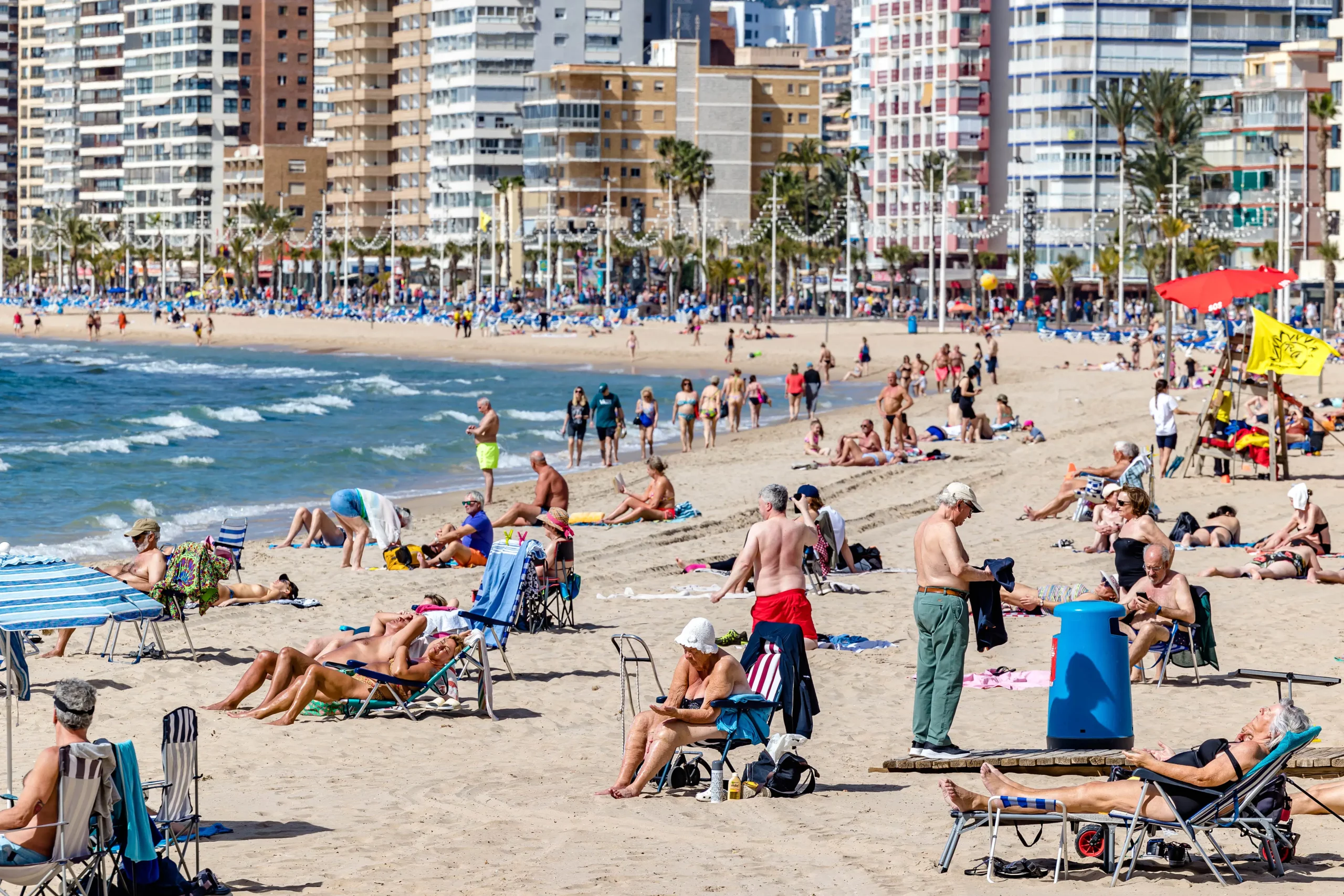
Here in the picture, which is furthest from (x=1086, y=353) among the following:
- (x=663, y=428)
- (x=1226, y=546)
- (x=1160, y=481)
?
(x=1226, y=546)

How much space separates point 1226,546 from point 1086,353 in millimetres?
41721

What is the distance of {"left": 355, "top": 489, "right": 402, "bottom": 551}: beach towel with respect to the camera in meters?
17.0

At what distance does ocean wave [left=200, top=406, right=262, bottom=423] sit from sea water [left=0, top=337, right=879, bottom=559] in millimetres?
95

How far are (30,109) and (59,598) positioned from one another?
170684 millimetres

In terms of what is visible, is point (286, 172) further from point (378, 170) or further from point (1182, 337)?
point (1182, 337)

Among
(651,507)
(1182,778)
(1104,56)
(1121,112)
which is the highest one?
(1104,56)

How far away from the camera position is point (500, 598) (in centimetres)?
1213

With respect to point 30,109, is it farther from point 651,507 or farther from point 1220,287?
point 1220,287

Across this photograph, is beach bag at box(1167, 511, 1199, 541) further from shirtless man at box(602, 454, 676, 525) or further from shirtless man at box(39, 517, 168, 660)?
shirtless man at box(39, 517, 168, 660)

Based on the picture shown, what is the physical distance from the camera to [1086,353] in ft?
188

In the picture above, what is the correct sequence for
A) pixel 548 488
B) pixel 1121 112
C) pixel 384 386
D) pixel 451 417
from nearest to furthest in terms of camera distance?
pixel 548 488 → pixel 451 417 → pixel 384 386 → pixel 1121 112

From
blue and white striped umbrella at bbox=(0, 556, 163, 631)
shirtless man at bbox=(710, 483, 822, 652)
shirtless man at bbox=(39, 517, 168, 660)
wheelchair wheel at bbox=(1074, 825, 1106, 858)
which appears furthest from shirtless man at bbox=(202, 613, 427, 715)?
wheelchair wheel at bbox=(1074, 825, 1106, 858)

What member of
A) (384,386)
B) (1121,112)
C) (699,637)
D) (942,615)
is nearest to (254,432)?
(384,386)

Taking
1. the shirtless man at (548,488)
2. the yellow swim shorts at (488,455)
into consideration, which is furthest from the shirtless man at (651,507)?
the yellow swim shorts at (488,455)
